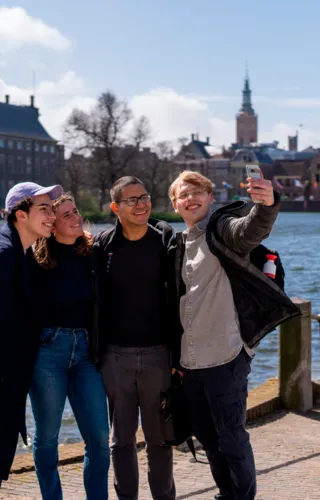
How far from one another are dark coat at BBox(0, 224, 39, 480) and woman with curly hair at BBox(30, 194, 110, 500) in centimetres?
14

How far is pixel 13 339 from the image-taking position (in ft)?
12.2

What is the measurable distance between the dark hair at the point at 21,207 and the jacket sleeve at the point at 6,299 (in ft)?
0.69

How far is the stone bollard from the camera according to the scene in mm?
6719

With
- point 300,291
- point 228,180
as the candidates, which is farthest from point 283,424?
point 228,180

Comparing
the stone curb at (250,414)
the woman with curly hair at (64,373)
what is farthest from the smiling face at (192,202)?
the stone curb at (250,414)

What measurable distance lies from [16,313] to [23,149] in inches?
3958

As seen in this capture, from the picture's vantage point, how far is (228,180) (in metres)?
130

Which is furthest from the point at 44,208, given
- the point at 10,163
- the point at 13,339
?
the point at 10,163

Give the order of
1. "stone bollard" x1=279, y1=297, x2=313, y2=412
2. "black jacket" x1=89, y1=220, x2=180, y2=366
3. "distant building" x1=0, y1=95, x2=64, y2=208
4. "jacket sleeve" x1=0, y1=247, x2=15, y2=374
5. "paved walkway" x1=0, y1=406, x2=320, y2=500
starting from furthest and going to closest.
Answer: "distant building" x1=0, y1=95, x2=64, y2=208 → "stone bollard" x1=279, y1=297, x2=313, y2=412 → "paved walkway" x1=0, y1=406, x2=320, y2=500 → "black jacket" x1=89, y1=220, x2=180, y2=366 → "jacket sleeve" x1=0, y1=247, x2=15, y2=374

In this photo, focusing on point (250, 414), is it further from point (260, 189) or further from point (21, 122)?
point (21, 122)

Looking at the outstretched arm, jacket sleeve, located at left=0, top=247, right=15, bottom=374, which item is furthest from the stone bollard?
jacket sleeve, located at left=0, top=247, right=15, bottom=374

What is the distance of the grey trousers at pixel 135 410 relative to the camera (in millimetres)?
3982

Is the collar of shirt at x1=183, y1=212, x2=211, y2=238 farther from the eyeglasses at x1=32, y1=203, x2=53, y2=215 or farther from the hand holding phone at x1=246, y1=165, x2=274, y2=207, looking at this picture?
the eyeglasses at x1=32, y1=203, x2=53, y2=215

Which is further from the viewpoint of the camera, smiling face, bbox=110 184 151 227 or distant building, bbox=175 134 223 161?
distant building, bbox=175 134 223 161
